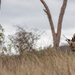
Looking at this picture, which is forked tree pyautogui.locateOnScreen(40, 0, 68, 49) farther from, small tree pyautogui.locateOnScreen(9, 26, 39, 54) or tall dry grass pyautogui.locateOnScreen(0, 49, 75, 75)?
tall dry grass pyautogui.locateOnScreen(0, 49, 75, 75)

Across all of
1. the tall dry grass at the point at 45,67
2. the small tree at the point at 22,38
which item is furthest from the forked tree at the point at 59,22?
the tall dry grass at the point at 45,67

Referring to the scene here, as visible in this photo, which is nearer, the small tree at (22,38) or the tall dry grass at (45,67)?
the tall dry grass at (45,67)

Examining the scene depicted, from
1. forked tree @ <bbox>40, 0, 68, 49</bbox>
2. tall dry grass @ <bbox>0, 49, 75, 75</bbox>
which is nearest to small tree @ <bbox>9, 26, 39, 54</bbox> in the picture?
forked tree @ <bbox>40, 0, 68, 49</bbox>

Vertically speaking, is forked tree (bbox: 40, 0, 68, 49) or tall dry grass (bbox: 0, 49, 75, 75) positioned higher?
forked tree (bbox: 40, 0, 68, 49)

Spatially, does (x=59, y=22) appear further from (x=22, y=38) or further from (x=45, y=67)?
(x=45, y=67)

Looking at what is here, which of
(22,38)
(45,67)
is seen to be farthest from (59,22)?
(45,67)

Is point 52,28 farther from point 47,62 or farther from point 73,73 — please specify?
Result: point 73,73

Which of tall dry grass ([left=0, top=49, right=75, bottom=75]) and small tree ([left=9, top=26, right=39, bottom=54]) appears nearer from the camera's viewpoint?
tall dry grass ([left=0, top=49, right=75, bottom=75])

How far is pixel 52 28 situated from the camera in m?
23.5

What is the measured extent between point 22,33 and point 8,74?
57.5 ft

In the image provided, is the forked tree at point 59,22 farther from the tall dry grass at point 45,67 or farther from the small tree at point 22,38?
the tall dry grass at point 45,67

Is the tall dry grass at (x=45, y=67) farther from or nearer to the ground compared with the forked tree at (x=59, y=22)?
nearer to the ground

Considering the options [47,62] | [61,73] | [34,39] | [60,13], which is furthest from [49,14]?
[61,73]

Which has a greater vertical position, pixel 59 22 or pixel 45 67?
pixel 59 22
